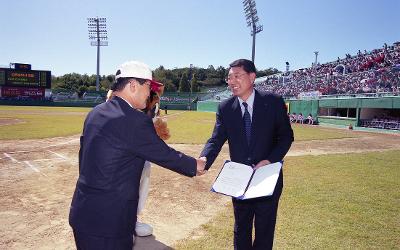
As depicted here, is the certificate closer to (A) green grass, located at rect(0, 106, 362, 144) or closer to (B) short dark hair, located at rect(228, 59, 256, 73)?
(B) short dark hair, located at rect(228, 59, 256, 73)

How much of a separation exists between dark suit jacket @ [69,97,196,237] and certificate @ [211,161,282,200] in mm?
1050

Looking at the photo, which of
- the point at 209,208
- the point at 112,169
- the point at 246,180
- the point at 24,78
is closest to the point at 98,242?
the point at 112,169

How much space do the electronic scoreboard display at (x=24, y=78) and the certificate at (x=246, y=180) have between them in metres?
67.0

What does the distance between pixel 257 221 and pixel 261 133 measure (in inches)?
40.6

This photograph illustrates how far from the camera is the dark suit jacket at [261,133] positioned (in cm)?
384

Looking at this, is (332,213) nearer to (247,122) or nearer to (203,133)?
(247,122)

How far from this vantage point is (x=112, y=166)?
252cm

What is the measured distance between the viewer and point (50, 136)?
17.3 m

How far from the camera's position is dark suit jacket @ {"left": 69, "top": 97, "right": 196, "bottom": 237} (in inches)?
98.8

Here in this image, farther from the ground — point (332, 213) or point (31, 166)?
point (332, 213)

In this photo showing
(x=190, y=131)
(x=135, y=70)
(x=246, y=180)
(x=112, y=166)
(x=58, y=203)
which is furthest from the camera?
(x=190, y=131)

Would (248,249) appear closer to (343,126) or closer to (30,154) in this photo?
(30,154)

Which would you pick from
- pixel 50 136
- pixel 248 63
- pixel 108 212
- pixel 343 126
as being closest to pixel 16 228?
pixel 108 212

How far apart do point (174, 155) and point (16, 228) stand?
13.3ft
